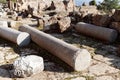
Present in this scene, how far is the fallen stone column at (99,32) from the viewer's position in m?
7.32

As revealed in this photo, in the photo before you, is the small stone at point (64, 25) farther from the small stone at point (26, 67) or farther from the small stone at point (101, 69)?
the small stone at point (26, 67)

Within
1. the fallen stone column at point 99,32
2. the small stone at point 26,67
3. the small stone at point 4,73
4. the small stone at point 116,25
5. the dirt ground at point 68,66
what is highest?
the small stone at point 116,25

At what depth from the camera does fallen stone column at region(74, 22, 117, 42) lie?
24.0 ft

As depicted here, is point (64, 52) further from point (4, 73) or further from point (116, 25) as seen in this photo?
point (116, 25)

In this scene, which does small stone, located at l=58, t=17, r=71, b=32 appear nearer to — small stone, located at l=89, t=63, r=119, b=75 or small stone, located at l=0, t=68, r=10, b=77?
small stone, located at l=89, t=63, r=119, b=75

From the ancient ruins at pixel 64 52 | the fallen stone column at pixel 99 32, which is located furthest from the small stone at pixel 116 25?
the fallen stone column at pixel 99 32

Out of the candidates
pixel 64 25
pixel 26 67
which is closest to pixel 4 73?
pixel 26 67

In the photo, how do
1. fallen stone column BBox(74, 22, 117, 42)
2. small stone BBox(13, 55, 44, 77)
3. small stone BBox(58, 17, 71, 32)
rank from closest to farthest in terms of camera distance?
small stone BBox(13, 55, 44, 77) → fallen stone column BBox(74, 22, 117, 42) → small stone BBox(58, 17, 71, 32)

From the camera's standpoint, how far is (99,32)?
25.1 ft

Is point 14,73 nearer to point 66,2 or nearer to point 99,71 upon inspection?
point 99,71

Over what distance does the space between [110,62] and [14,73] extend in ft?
7.97

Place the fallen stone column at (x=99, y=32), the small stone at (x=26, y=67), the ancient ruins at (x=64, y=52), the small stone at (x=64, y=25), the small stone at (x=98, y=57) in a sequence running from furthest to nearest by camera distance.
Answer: the small stone at (x=64, y=25) → the fallen stone column at (x=99, y=32) → the small stone at (x=98, y=57) → the ancient ruins at (x=64, y=52) → the small stone at (x=26, y=67)

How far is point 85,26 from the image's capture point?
8438mm

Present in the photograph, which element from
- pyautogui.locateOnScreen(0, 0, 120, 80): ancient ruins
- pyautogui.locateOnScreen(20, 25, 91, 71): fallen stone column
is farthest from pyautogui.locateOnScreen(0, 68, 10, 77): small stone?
pyautogui.locateOnScreen(20, 25, 91, 71): fallen stone column
